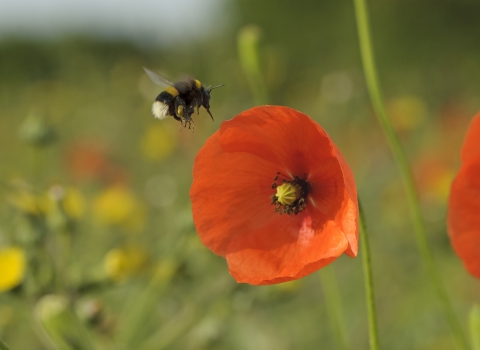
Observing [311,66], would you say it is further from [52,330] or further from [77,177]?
[52,330]

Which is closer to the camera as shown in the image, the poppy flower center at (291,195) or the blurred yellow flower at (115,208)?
the poppy flower center at (291,195)

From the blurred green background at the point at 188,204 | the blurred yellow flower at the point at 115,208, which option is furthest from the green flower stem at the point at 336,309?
the blurred yellow flower at the point at 115,208

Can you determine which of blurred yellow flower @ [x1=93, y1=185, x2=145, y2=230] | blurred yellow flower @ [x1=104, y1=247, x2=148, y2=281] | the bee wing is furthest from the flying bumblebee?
blurred yellow flower @ [x1=93, y1=185, x2=145, y2=230]

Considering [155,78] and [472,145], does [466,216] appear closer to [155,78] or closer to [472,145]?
[472,145]

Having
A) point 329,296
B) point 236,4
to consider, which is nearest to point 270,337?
point 329,296

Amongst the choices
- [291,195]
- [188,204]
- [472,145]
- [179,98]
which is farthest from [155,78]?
[472,145]

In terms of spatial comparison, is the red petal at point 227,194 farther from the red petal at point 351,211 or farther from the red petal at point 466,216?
the red petal at point 466,216
